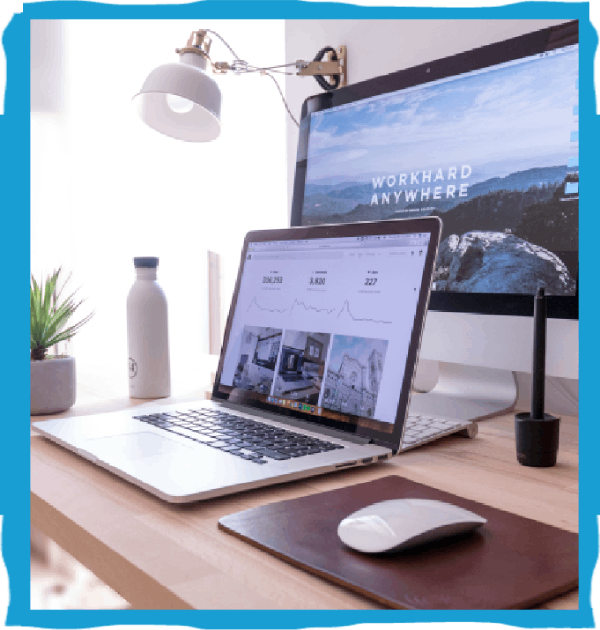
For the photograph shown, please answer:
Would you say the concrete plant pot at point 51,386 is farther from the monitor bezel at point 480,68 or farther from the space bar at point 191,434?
the monitor bezel at point 480,68

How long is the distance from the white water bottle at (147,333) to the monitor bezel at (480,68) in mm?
438

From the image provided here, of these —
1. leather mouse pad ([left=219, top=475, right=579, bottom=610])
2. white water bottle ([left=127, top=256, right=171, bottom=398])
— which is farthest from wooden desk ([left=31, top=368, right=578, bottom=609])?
white water bottle ([left=127, top=256, right=171, bottom=398])

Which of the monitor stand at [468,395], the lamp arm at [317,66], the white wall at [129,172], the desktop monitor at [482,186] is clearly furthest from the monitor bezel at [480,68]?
the white wall at [129,172]

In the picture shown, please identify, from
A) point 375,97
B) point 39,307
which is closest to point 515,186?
point 375,97

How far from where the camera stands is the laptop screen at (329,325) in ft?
2.31

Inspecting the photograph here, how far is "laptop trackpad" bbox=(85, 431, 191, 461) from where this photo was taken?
2.15 feet

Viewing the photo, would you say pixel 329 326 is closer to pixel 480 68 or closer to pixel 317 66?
pixel 480 68

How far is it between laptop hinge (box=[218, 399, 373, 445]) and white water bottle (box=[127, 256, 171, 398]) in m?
0.19

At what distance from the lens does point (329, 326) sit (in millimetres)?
779

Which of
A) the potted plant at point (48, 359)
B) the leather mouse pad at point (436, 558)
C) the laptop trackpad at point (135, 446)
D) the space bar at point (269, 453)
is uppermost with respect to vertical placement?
the potted plant at point (48, 359)

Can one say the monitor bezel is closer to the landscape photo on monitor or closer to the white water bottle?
the landscape photo on monitor

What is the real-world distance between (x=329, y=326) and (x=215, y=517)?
12.7 inches

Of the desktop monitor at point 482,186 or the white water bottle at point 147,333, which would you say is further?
the white water bottle at point 147,333

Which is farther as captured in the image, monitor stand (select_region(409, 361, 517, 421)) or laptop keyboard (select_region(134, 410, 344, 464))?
monitor stand (select_region(409, 361, 517, 421))
